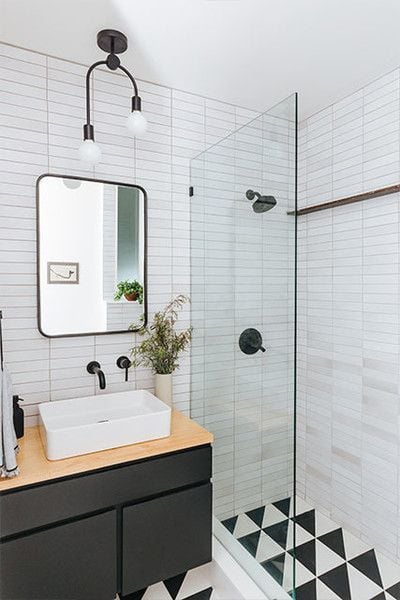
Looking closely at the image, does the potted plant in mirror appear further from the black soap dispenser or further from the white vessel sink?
the black soap dispenser

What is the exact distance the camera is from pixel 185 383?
2285 mm

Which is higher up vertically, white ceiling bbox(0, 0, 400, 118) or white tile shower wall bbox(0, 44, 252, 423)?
white ceiling bbox(0, 0, 400, 118)

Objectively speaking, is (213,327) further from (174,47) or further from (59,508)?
(174,47)

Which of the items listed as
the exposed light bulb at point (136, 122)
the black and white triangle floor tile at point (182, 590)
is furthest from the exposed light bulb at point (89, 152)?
the black and white triangle floor tile at point (182, 590)

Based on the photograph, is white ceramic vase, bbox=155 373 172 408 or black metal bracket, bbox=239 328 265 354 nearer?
black metal bracket, bbox=239 328 265 354

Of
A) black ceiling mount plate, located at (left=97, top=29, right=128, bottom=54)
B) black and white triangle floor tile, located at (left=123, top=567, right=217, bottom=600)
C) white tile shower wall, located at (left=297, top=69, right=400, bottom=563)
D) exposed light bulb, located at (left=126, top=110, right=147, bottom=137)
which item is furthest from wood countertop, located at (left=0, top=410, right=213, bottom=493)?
black ceiling mount plate, located at (left=97, top=29, right=128, bottom=54)

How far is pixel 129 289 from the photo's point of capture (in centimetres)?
207

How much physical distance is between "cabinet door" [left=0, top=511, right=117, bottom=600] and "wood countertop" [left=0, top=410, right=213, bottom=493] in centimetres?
20

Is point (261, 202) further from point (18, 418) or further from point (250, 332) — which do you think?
point (18, 418)

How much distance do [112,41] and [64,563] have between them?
2117 mm

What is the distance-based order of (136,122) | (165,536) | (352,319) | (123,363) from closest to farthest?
(165,536)
(136,122)
(123,363)
(352,319)

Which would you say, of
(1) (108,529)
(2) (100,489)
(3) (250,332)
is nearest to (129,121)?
(3) (250,332)

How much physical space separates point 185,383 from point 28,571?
1150 millimetres

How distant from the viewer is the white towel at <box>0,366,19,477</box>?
53.7 inches
